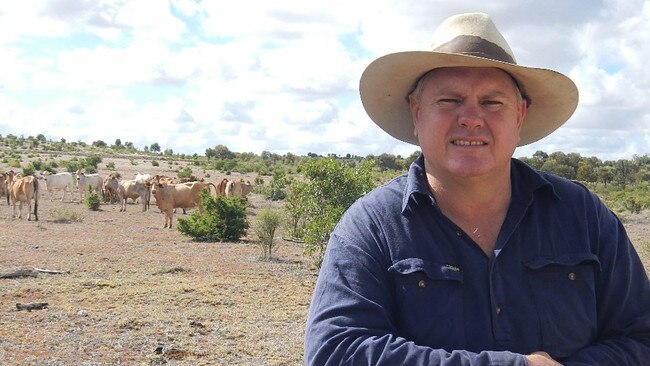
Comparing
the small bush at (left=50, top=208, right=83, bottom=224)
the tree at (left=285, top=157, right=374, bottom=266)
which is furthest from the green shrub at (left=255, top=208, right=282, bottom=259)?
the small bush at (left=50, top=208, right=83, bottom=224)

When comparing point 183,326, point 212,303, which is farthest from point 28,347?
point 212,303

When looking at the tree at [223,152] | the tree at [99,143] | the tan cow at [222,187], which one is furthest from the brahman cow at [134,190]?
the tree at [99,143]

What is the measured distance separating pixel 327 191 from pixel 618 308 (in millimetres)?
12292

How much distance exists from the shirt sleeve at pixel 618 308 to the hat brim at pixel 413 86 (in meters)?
0.54

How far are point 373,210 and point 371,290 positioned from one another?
1.03ft

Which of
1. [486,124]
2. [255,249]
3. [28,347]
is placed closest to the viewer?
[486,124]

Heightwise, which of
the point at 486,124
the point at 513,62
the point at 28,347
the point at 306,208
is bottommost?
the point at 28,347

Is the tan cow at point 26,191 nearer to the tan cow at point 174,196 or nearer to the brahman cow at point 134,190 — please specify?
the tan cow at point 174,196

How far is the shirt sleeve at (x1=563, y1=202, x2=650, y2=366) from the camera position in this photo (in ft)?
7.39

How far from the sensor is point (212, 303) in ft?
36.2

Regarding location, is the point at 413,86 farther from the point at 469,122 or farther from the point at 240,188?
the point at 240,188

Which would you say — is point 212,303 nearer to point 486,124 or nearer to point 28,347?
point 28,347

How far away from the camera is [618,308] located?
2352 mm

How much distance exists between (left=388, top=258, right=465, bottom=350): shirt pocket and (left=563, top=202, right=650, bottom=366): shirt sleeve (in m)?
0.37
